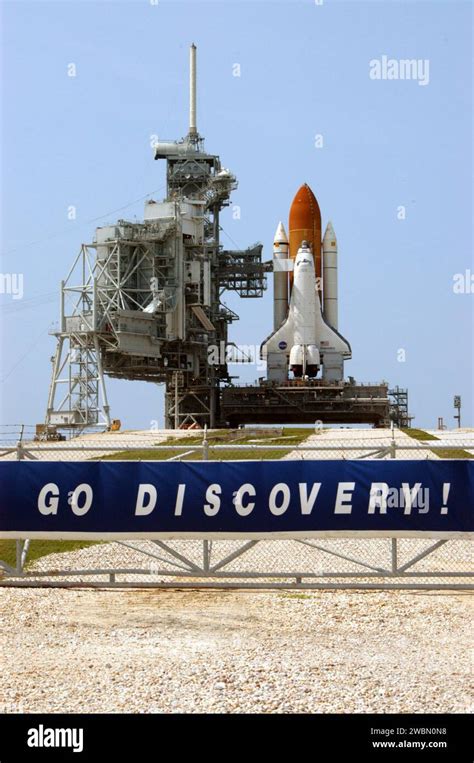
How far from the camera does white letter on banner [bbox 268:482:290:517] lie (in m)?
13.6

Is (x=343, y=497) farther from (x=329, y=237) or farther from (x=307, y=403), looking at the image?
(x=329, y=237)

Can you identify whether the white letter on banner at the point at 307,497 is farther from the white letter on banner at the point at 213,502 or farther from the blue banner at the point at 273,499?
the white letter on banner at the point at 213,502

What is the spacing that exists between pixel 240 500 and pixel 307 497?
0.97 m

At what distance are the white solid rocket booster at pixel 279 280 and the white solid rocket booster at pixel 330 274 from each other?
346 centimetres

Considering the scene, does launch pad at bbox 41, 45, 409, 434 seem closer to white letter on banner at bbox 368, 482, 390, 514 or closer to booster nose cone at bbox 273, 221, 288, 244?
booster nose cone at bbox 273, 221, 288, 244

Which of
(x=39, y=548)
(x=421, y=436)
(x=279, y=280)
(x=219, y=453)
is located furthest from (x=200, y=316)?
(x=39, y=548)

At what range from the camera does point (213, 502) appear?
13695mm

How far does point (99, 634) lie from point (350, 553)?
23.8 ft

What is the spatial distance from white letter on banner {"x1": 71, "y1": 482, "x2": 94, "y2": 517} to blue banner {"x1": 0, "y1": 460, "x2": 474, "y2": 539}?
0.05 feet

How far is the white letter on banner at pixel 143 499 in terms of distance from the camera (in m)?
13.8

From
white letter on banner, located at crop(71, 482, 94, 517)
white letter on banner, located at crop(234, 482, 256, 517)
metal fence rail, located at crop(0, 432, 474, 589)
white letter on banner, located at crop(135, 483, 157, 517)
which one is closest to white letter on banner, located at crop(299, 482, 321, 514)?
metal fence rail, located at crop(0, 432, 474, 589)

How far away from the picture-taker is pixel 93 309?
2847 inches

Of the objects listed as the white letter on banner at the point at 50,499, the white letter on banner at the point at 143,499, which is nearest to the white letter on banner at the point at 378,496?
the white letter on banner at the point at 143,499
